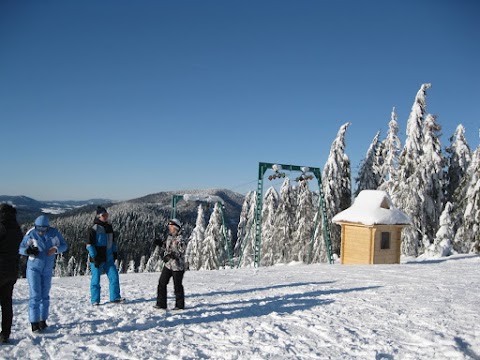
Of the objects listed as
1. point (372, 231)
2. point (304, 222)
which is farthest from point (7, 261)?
point (304, 222)

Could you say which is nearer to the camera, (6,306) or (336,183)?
(6,306)

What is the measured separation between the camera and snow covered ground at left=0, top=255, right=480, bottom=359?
519 cm

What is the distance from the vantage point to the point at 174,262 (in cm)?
718

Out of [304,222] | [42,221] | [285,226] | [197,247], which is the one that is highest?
[42,221]

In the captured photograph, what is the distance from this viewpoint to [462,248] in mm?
25844

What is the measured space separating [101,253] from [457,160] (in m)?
31.9

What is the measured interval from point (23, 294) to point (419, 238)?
27.9 meters

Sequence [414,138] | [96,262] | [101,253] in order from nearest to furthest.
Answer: [96,262]
[101,253]
[414,138]

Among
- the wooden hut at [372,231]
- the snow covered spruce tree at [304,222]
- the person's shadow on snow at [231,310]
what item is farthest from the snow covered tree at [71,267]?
the person's shadow on snow at [231,310]

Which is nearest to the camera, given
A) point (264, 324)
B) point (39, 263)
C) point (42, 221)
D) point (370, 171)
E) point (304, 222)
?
point (39, 263)

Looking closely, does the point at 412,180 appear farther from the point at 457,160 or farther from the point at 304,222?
the point at 304,222

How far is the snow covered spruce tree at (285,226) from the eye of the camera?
3872cm

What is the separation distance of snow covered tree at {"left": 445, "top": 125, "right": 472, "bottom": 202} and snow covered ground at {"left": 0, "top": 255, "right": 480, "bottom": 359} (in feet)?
79.9

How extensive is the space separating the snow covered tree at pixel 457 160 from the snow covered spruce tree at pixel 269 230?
16570mm
